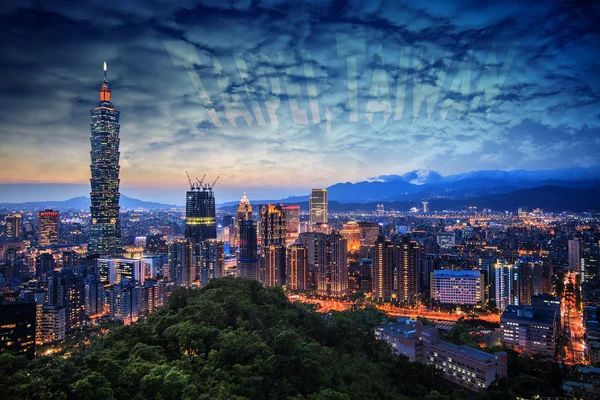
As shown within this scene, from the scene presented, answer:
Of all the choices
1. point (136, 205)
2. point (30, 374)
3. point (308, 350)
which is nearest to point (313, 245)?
point (308, 350)

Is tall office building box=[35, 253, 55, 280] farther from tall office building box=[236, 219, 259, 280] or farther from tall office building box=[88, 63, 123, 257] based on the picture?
tall office building box=[236, 219, 259, 280]

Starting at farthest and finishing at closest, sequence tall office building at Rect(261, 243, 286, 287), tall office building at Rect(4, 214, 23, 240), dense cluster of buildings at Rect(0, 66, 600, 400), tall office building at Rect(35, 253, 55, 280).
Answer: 1. tall office building at Rect(4, 214, 23, 240)
2. tall office building at Rect(261, 243, 286, 287)
3. tall office building at Rect(35, 253, 55, 280)
4. dense cluster of buildings at Rect(0, 66, 600, 400)

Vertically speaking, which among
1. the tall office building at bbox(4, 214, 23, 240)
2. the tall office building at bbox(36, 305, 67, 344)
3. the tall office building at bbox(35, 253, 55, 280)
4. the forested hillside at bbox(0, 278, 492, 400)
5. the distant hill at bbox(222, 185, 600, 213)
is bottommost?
the tall office building at bbox(36, 305, 67, 344)

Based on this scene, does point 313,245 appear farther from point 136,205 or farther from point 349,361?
point 136,205

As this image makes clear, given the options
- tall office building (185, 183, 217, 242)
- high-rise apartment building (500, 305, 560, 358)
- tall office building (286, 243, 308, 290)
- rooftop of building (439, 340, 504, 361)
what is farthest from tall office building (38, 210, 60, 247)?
high-rise apartment building (500, 305, 560, 358)

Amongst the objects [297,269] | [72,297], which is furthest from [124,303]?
[297,269]

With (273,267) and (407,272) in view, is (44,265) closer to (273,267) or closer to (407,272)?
(273,267)
